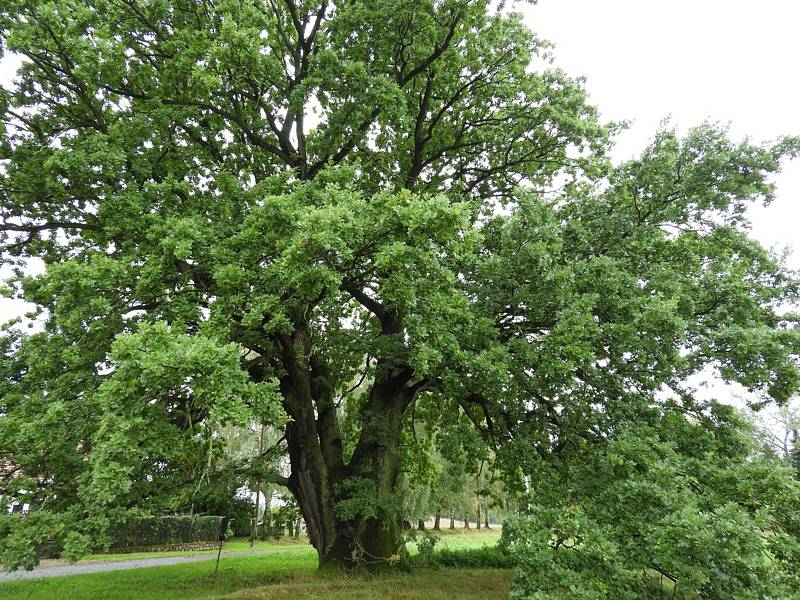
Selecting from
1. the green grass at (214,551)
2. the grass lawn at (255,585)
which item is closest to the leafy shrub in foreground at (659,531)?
the grass lawn at (255,585)

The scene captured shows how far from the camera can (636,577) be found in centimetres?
530

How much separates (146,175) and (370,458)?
294 inches

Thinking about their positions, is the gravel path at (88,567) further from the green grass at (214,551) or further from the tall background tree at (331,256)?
the tall background tree at (331,256)

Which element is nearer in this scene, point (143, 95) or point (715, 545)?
point (715, 545)

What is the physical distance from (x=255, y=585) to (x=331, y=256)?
340 inches

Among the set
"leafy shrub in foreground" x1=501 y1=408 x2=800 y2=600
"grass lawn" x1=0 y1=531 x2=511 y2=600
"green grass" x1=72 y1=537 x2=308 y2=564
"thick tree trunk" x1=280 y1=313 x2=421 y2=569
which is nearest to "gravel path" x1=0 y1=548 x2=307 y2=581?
"green grass" x1=72 y1=537 x2=308 y2=564

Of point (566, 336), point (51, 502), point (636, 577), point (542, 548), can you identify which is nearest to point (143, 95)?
point (51, 502)

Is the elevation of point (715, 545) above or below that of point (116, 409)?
below

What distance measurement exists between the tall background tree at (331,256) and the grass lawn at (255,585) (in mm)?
973

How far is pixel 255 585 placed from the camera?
10133 millimetres

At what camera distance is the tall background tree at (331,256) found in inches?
236

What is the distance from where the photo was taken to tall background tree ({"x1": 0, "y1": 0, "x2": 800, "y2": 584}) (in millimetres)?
5996

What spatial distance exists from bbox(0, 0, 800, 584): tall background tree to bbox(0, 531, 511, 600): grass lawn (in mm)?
973

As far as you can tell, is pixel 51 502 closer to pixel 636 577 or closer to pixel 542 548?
pixel 542 548
